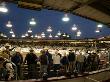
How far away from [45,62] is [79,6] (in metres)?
5.73

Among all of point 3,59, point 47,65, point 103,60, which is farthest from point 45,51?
point 103,60

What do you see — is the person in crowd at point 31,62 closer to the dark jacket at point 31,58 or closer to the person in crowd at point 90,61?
the dark jacket at point 31,58

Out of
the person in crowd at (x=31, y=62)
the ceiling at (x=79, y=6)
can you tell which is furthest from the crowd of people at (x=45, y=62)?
the ceiling at (x=79, y=6)

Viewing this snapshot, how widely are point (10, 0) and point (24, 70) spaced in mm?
6995

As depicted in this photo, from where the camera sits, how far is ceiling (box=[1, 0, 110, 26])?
11.6 m

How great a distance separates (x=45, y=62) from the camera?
17.3 m

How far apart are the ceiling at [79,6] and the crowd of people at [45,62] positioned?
3.33m

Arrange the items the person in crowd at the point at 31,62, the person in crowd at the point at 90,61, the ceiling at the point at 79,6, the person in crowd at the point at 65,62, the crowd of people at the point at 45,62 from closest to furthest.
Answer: the ceiling at the point at 79,6 → the crowd of people at the point at 45,62 → the person in crowd at the point at 31,62 → the person in crowd at the point at 65,62 → the person in crowd at the point at 90,61

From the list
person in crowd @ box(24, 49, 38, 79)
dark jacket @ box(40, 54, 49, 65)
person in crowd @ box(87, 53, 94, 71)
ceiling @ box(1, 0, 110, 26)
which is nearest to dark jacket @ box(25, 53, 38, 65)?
person in crowd @ box(24, 49, 38, 79)

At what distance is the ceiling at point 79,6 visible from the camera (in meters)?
11.6

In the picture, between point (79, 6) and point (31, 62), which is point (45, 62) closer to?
point (31, 62)

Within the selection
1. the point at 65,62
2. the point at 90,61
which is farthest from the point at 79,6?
the point at 90,61

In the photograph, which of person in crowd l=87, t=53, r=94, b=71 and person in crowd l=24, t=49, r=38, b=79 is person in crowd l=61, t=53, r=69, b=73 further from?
person in crowd l=24, t=49, r=38, b=79

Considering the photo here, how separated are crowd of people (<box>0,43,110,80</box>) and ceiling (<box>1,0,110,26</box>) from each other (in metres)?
3.33
